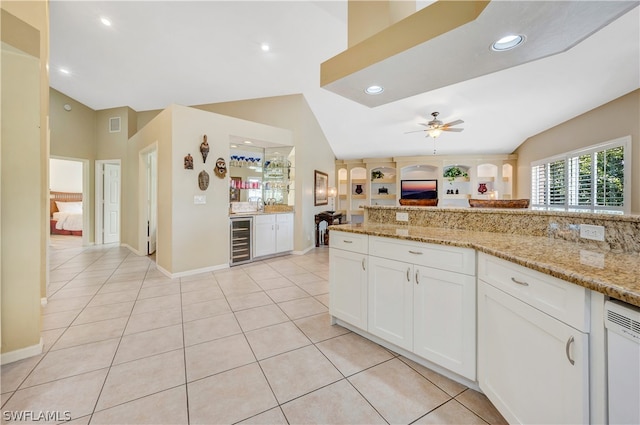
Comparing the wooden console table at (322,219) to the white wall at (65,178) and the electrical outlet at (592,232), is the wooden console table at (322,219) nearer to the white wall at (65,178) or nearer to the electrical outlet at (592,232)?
the electrical outlet at (592,232)

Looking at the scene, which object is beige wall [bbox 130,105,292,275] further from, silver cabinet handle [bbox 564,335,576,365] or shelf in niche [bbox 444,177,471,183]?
shelf in niche [bbox 444,177,471,183]

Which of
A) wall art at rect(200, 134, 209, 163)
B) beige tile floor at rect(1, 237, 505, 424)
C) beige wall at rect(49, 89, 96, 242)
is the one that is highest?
beige wall at rect(49, 89, 96, 242)

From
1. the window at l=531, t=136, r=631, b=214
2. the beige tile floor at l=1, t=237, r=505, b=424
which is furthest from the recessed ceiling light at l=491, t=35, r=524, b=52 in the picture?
the window at l=531, t=136, r=631, b=214

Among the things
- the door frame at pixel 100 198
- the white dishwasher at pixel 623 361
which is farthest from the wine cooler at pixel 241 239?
the white dishwasher at pixel 623 361

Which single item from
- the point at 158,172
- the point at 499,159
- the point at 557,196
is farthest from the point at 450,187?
the point at 158,172

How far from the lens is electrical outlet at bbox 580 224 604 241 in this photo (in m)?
1.37

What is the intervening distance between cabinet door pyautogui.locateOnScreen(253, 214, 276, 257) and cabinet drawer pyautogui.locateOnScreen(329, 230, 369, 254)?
8.74 ft

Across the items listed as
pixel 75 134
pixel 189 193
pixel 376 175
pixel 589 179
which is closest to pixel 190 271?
pixel 189 193

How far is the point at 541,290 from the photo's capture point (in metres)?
1.04

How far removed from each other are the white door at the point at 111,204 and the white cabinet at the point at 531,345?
782 cm

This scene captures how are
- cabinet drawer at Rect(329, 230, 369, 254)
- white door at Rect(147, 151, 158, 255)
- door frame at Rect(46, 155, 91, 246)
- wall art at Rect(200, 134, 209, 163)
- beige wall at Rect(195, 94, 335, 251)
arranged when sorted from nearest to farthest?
cabinet drawer at Rect(329, 230, 369, 254) → wall art at Rect(200, 134, 209, 163) → white door at Rect(147, 151, 158, 255) → beige wall at Rect(195, 94, 335, 251) → door frame at Rect(46, 155, 91, 246)

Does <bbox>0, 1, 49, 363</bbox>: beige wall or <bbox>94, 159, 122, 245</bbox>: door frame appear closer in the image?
<bbox>0, 1, 49, 363</bbox>: beige wall

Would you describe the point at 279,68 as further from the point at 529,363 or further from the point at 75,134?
the point at 75,134

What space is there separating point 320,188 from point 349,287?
436 cm
